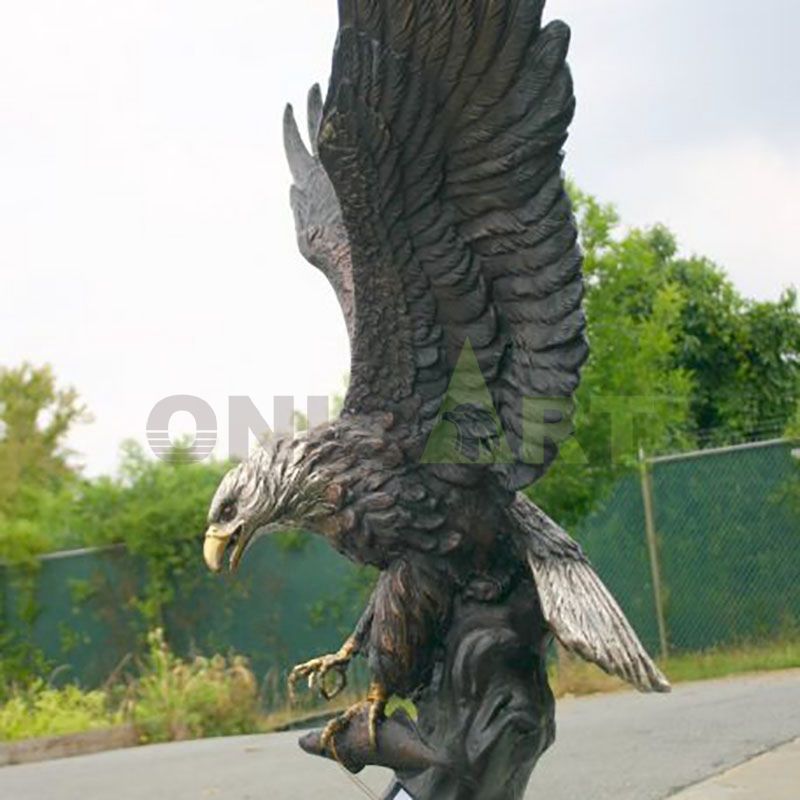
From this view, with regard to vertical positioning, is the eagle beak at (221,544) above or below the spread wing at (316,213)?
below

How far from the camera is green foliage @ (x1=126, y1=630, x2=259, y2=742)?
1073 centimetres

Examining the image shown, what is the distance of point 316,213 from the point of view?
4398 mm

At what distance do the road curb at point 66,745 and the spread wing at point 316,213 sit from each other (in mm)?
6731

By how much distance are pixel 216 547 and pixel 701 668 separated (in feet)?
26.9

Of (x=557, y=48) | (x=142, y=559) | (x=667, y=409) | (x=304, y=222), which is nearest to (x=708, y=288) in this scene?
(x=667, y=409)

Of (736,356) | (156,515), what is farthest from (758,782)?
(736,356)

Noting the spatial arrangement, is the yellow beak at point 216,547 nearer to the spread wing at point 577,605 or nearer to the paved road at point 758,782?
the spread wing at point 577,605

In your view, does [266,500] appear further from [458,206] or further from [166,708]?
[166,708]

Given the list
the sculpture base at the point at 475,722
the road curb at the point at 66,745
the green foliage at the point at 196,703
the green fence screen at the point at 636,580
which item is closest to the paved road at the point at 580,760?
the road curb at the point at 66,745

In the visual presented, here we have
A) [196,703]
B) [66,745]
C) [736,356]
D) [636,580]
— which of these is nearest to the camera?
[66,745]

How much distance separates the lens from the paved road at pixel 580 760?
7.25 metres

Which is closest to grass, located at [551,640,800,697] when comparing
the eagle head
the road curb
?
the road curb

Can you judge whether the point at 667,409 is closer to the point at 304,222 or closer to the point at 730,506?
the point at 730,506

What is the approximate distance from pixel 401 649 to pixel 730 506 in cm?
821
